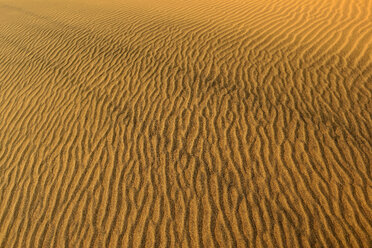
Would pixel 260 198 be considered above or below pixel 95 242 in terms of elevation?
above

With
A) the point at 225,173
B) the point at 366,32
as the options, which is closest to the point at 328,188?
the point at 225,173

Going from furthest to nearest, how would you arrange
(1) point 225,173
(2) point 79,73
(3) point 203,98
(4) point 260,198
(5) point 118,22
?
(5) point 118,22, (2) point 79,73, (3) point 203,98, (1) point 225,173, (4) point 260,198

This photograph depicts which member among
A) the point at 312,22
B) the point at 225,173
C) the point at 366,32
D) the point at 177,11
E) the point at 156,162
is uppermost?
the point at 177,11

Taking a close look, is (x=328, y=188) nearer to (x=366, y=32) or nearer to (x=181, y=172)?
(x=181, y=172)

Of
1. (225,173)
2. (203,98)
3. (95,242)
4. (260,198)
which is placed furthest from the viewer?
(203,98)

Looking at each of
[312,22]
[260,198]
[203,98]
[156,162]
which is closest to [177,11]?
[312,22]

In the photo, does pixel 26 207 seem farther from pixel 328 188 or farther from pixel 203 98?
pixel 328 188

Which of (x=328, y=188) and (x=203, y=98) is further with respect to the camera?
(x=203, y=98)
